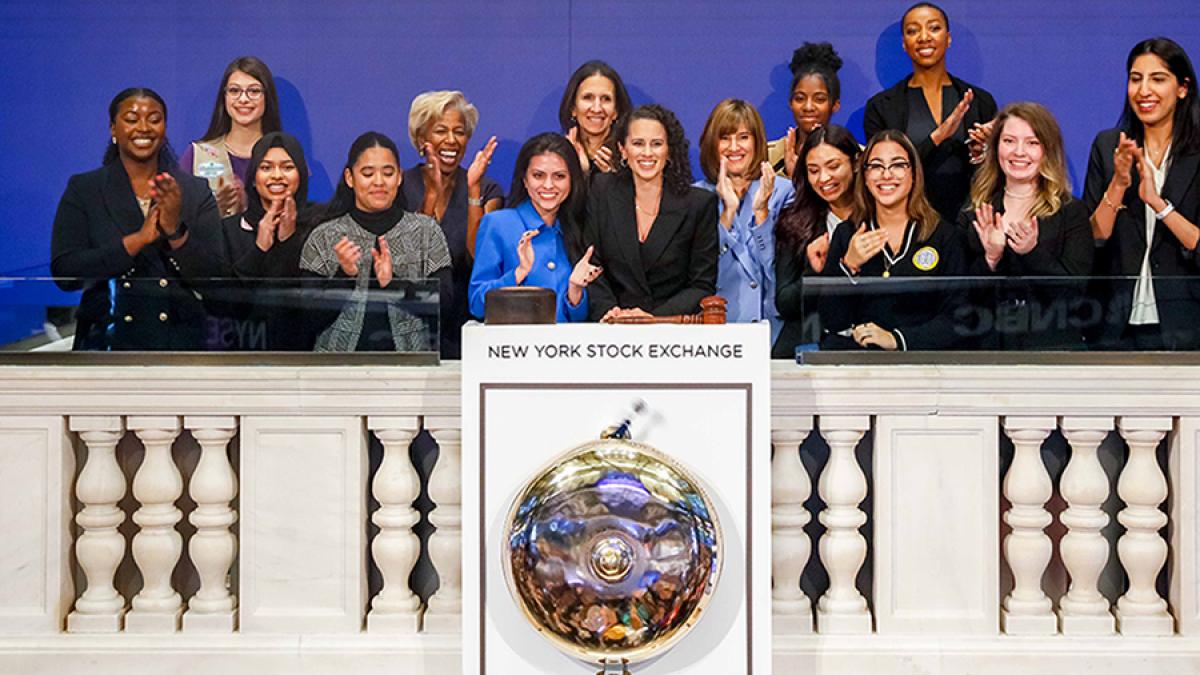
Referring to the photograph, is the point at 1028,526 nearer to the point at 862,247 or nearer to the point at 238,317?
the point at 862,247

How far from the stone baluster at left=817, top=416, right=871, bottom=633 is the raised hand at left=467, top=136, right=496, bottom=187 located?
2.96 m

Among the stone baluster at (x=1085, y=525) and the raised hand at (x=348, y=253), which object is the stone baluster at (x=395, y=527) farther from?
the raised hand at (x=348, y=253)

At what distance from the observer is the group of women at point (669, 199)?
5.38 m

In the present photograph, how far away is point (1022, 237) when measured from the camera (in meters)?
5.29

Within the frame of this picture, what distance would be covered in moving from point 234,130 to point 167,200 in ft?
1.42

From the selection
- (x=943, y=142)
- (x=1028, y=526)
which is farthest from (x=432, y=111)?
(x=1028, y=526)

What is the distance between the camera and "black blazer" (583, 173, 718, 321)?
561 centimetres

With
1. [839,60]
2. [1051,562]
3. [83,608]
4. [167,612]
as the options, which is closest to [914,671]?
[1051,562]

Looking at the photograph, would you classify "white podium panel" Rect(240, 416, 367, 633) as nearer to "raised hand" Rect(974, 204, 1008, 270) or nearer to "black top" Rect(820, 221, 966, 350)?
A: "black top" Rect(820, 221, 966, 350)

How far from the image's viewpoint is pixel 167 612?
137 inches

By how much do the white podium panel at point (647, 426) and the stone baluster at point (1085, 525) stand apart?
0.85m

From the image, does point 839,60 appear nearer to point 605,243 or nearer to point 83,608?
point 605,243

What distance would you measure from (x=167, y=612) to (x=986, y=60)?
428cm

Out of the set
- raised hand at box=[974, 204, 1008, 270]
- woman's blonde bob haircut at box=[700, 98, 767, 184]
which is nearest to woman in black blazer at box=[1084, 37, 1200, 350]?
raised hand at box=[974, 204, 1008, 270]
